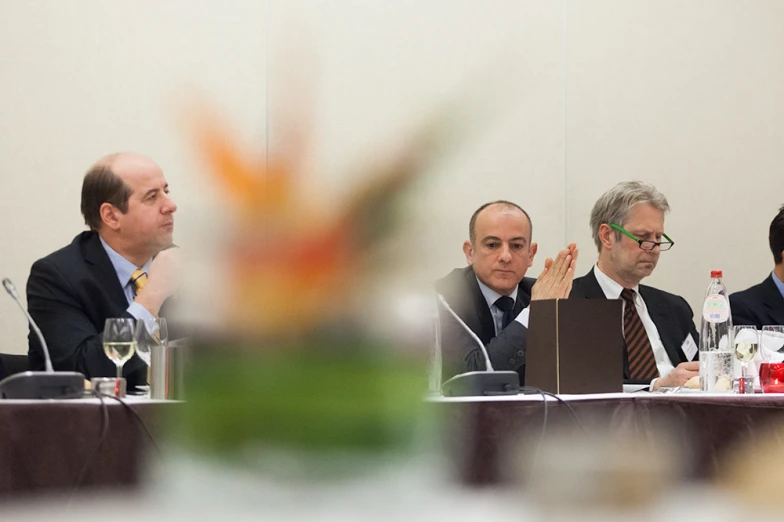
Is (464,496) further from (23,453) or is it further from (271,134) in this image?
(23,453)

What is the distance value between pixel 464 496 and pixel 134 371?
6.45ft

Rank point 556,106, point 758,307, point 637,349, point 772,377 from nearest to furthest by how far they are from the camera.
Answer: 1. point 772,377
2. point 637,349
3. point 758,307
4. point 556,106

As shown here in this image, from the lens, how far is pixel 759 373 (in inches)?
79.7

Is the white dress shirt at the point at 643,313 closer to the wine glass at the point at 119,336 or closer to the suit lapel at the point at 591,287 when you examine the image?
the suit lapel at the point at 591,287

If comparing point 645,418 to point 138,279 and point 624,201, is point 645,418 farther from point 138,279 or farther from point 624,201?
point 624,201

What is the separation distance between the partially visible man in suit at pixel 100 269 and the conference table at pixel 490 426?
2.73 feet

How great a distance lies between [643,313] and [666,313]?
73mm

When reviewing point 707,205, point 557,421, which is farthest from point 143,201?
point 707,205

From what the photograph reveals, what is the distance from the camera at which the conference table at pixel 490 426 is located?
1.27 metres

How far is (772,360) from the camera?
210 centimetres

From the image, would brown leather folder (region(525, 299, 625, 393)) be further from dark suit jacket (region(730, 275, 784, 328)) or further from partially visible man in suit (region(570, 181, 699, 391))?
dark suit jacket (region(730, 275, 784, 328))

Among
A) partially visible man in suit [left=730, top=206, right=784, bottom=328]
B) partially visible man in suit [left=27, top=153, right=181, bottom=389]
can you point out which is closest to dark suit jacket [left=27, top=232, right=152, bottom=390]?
partially visible man in suit [left=27, top=153, right=181, bottom=389]

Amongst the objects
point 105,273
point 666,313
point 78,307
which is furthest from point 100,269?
point 666,313

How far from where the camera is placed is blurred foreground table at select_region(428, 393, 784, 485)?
→ 1.45 metres
